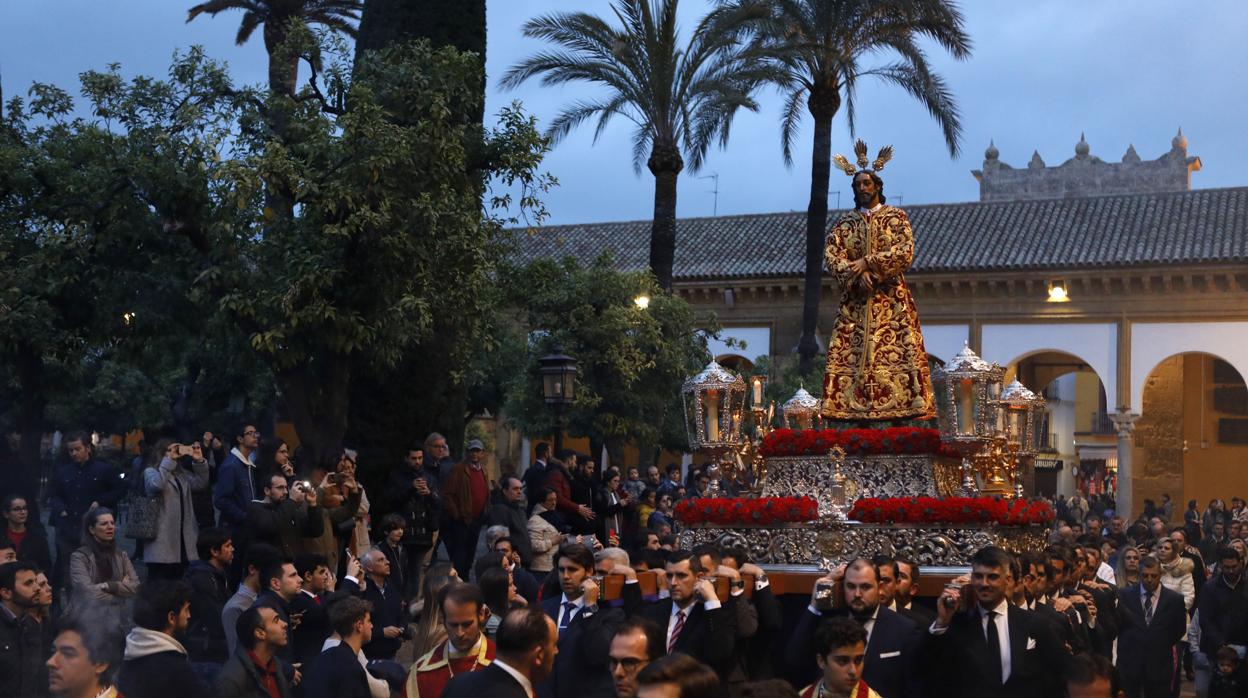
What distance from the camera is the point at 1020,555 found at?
9.00m

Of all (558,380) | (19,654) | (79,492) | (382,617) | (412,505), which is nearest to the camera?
(19,654)

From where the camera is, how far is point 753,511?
10.4 metres

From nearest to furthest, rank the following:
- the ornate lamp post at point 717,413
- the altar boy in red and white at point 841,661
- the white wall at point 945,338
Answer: the altar boy in red and white at point 841,661 → the ornate lamp post at point 717,413 → the white wall at point 945,338

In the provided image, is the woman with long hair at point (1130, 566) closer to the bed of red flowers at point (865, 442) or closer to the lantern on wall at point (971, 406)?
the bed of red flowers at point (865, 442)

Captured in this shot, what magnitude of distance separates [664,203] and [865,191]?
14123 mm

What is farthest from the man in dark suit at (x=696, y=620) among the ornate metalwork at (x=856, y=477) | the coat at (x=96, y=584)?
the ornate metalwork at (x=856, y=477)

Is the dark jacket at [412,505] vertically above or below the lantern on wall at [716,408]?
below

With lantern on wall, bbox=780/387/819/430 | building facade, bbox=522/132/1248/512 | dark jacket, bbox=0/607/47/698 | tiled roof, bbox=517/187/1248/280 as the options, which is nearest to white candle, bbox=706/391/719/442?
lantern on wall, bbox=780/387/819/430

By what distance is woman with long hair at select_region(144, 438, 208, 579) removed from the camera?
456 inches

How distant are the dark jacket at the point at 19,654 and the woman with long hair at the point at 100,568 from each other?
1211 millimetres

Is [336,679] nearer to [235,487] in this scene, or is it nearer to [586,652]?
[586,652]

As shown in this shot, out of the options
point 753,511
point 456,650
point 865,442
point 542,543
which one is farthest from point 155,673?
point 542,543

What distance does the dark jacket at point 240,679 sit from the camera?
21.5 ft

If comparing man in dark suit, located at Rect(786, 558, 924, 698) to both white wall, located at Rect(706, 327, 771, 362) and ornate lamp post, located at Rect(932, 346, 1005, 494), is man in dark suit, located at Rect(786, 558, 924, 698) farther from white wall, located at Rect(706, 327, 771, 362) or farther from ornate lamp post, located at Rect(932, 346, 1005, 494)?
white wall, located at Rect(706, 327, 771, 362)
